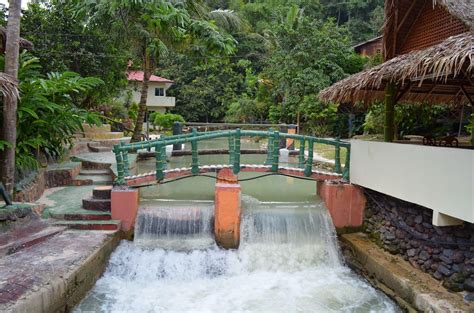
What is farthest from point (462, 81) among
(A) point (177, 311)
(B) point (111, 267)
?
(B) point (111, 267)

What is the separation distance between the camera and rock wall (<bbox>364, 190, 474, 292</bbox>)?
17.7ft

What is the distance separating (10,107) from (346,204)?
638cm

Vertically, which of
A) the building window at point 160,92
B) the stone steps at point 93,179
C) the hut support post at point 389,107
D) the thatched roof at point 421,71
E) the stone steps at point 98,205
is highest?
the building window at point 160,92

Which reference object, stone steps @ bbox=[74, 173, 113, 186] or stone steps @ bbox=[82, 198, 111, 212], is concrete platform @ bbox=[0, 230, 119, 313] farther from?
stone steps @ bbox=[74, 173, 113, 186]

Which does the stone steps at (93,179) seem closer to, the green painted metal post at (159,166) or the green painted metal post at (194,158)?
the green painted metal post at (159,166)

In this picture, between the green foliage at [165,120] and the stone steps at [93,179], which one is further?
the green foliage at [165,120]

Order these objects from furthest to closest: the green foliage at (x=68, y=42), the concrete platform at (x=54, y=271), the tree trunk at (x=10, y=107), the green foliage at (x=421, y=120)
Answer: the green foliage at (x=68, y=42)
the green foliage at (x=421, y=120)
the tree trunk at (x=10, y=107)
the concrete platform at (x=54, y=271)

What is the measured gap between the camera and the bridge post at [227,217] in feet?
23.7

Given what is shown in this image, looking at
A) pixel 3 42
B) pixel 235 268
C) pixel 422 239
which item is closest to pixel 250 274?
pixel 235 268

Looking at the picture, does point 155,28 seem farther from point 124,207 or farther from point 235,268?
point 235,268

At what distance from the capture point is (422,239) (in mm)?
6066

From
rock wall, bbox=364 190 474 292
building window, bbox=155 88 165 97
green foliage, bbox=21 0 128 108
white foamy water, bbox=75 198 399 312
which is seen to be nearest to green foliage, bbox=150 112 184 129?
building window, bbox=155 88 165 97

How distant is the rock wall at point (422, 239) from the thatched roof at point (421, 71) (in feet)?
6.59

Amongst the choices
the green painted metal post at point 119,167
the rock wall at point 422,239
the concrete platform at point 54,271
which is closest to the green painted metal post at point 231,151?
the green painted metal post at point 119,167
